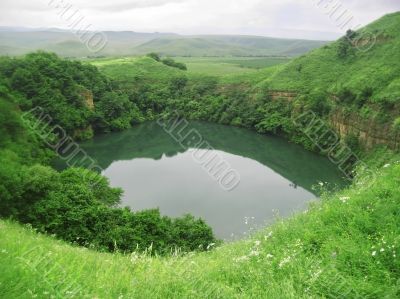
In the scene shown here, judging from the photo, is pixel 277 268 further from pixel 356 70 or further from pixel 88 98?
pixel 88 98

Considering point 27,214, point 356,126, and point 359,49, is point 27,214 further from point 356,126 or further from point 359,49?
point 359,49

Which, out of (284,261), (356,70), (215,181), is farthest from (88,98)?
(284,261)

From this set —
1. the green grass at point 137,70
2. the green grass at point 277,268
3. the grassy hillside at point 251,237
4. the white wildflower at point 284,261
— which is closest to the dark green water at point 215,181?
the grassy hillside at point 251,237

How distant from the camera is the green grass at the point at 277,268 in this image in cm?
440

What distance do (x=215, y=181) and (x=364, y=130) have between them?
17.8m

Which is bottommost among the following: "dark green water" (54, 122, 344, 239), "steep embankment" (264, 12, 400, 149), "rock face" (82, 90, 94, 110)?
"dark green water" (54, 122, 344, 239)

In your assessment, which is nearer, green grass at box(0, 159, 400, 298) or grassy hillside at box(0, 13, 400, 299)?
green grass at box(0, 159, 400, 298)

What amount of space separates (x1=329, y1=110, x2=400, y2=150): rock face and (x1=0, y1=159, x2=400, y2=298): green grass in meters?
35.0

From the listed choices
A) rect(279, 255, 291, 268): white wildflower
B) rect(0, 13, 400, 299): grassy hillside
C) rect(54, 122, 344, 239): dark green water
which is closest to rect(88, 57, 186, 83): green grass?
rect(0, 13, 400, 299): grassy hillside

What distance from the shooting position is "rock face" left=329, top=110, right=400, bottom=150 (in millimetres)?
39963

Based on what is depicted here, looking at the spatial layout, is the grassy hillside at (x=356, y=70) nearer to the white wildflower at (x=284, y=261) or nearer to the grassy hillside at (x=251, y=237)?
the grassy hillside at (x=251, y=237)

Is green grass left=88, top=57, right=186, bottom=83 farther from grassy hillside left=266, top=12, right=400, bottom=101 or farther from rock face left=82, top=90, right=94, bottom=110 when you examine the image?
grassy hillside left=266, top=12, right=400, bottom=101

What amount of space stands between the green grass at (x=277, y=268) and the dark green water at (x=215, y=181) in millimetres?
15265

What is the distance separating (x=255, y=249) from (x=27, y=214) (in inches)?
686
